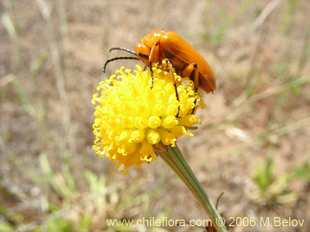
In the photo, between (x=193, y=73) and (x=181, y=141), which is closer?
(x=193, y=73)

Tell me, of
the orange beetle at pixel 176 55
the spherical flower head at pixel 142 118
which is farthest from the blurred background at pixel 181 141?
the spherical flower head at pixel 142 118

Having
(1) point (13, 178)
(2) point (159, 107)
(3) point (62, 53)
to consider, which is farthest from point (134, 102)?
(3) point (62, 53)

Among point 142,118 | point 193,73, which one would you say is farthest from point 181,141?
point 142,118

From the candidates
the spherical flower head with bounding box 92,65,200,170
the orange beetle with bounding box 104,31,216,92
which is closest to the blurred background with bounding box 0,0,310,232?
the orange beetle with bounding box 104,31,216,92

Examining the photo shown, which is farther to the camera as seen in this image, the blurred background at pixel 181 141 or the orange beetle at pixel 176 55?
the blurred background at pixel 181 141

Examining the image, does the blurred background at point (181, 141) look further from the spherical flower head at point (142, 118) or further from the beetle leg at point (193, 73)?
the spherical flower head at point (142, 118)

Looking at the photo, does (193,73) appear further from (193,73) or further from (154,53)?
(154,53)

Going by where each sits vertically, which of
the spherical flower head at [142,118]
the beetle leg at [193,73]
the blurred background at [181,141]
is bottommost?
the spherical flower head at [142,118]
